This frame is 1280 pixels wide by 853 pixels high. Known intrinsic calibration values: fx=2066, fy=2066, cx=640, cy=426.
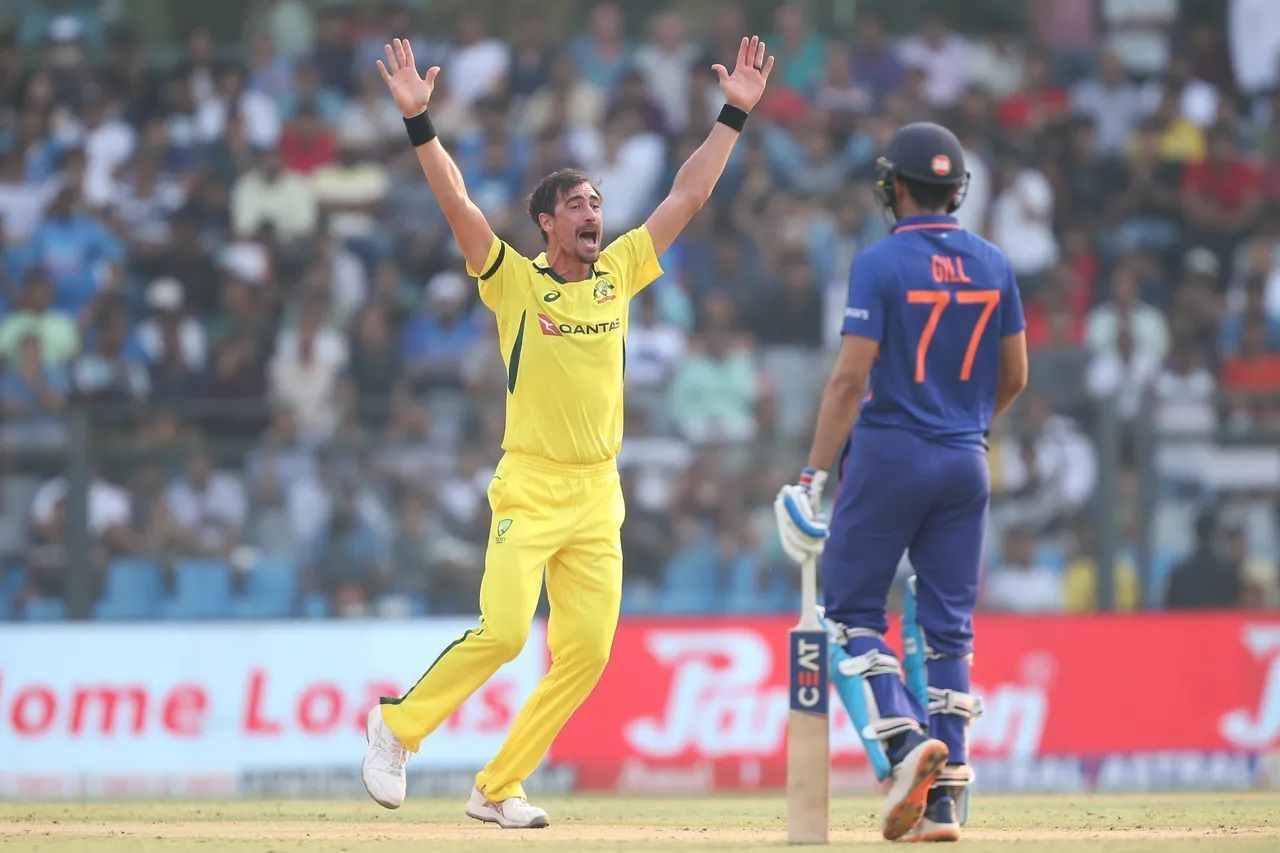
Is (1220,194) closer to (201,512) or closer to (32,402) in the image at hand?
(201,512)

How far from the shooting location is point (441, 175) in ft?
26.9

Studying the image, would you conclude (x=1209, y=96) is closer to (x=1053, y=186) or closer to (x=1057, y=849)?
(x=1053, y=186)

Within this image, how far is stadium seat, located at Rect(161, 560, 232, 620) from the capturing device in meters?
13.5

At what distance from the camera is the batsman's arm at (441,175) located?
8.22m

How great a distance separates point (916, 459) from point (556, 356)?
162 centimetres

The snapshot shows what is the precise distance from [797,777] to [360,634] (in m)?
6.30

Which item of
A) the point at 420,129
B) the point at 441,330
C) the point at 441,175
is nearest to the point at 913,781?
the point at 441,175

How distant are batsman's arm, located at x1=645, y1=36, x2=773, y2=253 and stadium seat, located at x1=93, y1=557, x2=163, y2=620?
5.95 m

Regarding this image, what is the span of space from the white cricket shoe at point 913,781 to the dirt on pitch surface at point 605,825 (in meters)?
0.18

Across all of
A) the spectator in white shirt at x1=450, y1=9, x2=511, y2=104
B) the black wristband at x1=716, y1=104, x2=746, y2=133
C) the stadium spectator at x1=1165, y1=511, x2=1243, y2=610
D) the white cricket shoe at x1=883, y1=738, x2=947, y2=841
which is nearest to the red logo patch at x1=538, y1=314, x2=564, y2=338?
the black wristband at x1=716, y1=104, x2=746, y2=133

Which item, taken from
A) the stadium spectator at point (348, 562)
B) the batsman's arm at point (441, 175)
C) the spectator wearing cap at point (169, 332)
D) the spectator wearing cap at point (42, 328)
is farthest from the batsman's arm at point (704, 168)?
the spectator wearing cap at point (42, 328)

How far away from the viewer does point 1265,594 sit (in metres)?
14.1

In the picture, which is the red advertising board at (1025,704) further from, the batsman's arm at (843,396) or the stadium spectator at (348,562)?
the batsman's arm at (843,396)

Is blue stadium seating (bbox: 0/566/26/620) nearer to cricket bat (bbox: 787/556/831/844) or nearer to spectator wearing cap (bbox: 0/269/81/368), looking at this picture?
spectator wearing cap (bbox: 0/269/81/368)
